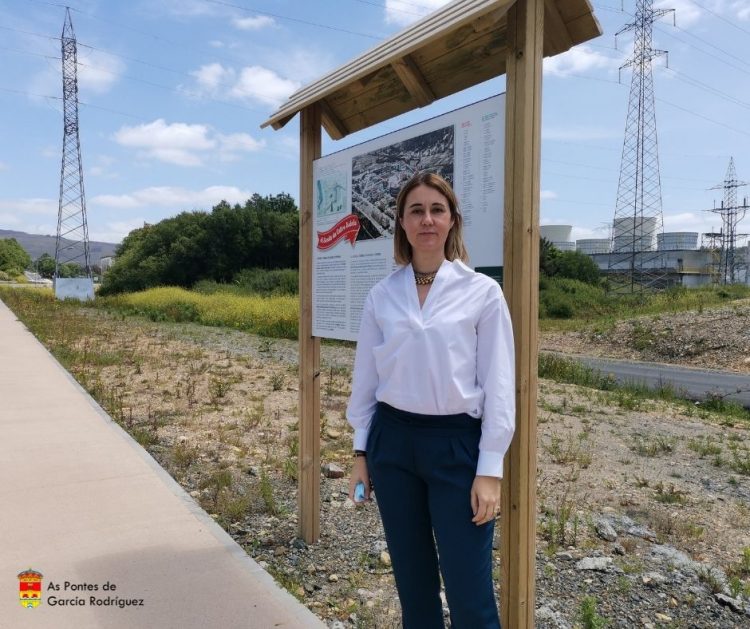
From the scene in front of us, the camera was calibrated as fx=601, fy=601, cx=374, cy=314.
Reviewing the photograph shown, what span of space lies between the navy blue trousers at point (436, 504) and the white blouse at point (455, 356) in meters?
0.05

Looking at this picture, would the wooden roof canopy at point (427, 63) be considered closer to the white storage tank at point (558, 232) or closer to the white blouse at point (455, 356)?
Result: the white blouse at point (455, 356)

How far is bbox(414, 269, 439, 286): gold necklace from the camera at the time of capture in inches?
81.9

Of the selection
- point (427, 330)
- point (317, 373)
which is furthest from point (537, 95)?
point (317, 373)

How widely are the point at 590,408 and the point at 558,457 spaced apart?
9.47 feet

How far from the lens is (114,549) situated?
3.39 meters

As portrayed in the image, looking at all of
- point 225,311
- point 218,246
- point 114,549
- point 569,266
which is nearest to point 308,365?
point 114,549

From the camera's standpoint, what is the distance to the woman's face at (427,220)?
6.78 ft

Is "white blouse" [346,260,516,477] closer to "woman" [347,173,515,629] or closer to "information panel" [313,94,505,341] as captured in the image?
"woman" [347,173,515,629]

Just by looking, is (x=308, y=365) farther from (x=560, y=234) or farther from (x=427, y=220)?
(x=560, y=234)

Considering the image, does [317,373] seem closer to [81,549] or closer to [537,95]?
[81,549]

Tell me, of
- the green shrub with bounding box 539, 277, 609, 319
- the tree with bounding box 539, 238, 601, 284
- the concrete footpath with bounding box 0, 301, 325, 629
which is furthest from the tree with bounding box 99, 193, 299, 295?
the concrete footpath with bounding box 0, 301, 325, 629

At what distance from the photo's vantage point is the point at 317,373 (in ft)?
12.3

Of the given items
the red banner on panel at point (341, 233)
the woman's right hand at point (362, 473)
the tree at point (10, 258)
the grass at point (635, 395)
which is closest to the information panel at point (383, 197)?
the red banner on panel at point (341, 233)

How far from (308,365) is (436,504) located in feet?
6.40
